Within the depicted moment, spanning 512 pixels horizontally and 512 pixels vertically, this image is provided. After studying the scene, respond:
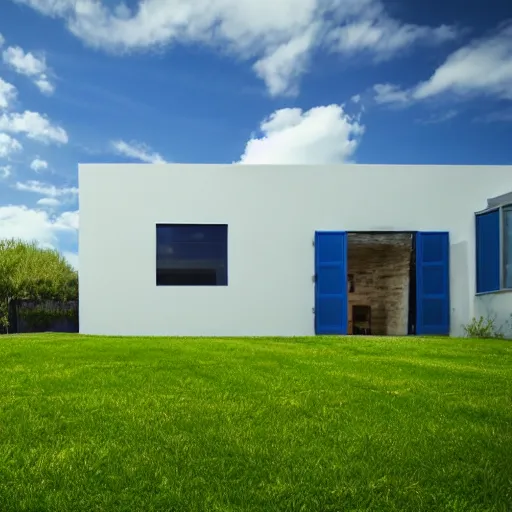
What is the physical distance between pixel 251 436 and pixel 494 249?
10.1m

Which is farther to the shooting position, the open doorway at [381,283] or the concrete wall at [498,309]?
the open doorway at [381,283]

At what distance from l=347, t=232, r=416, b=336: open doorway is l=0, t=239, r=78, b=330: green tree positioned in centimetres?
918

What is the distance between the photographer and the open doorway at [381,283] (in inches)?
590

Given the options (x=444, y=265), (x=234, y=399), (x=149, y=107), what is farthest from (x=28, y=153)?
(x=234, y=399)

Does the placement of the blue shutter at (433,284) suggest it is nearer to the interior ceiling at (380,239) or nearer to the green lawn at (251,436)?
the interior ceiling at (380,239)

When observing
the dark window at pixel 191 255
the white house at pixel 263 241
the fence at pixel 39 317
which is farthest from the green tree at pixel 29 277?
the dark window at pixel 191 255

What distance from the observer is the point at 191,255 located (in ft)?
43.1

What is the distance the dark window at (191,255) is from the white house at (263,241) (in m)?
0.02

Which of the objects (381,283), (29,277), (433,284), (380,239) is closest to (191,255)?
(380,239)

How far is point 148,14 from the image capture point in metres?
15.1

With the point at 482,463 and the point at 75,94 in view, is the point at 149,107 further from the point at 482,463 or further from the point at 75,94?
the point at 482,463

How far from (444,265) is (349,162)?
314cm

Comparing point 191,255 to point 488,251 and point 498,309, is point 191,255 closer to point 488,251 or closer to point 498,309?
point 488,251

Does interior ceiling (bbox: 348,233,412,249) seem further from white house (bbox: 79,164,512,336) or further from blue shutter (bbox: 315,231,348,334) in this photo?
blue shutter (bbox: 315,231,348,334)
